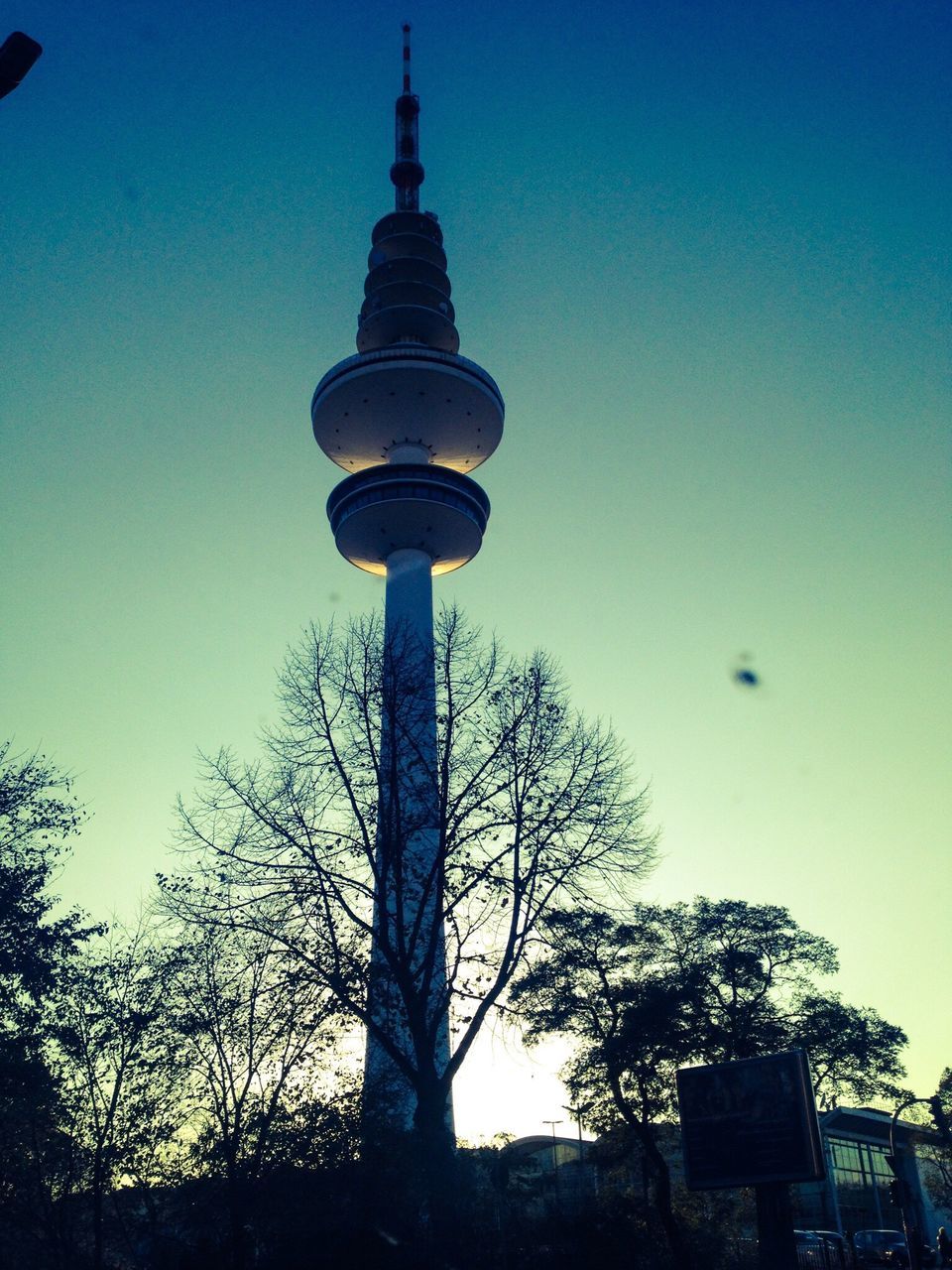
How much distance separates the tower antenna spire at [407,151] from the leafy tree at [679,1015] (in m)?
50.7

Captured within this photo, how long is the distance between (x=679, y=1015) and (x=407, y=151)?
6143 centimetres

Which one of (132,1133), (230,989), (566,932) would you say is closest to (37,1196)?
(132,1133)

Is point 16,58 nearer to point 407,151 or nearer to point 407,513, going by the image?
point 407,513

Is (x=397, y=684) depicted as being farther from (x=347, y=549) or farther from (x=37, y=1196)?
(x=347, y=549)

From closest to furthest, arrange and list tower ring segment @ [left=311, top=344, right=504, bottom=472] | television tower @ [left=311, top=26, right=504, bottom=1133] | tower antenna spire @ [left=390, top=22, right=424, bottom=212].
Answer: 1. television tower @ [left=311, top=26, right=504, bottom=1133]
2. tower ring segment @ [left=311, top=344, right=504, bottom=472]
3. tower antenna spire @ [left=390, top=22, right=424, bottom=212]

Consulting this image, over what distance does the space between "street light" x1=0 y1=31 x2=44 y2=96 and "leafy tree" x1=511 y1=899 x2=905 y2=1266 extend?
24526 millimetres

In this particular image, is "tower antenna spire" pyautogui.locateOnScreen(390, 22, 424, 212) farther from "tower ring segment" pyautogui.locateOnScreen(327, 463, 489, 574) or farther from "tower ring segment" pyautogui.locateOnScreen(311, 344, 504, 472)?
"tower ring segment" pyautogui.locateOnScreen(327, 463, 489, 574)

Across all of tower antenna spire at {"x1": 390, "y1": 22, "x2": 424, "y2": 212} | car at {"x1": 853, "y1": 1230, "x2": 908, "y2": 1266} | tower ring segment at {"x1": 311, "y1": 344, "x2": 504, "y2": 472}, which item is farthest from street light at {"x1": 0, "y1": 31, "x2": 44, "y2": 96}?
tower antenna spire at {"x1": 390, "y1": 22, "x2": 424, "y2": 212}

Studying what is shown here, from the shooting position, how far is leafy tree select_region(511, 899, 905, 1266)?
99.5ft

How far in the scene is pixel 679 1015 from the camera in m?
31.1

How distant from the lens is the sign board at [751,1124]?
61.1ft

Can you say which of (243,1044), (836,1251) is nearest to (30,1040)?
(243,1044)

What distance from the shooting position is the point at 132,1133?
22500 mm

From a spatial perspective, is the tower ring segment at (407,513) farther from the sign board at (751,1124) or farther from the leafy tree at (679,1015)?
the sign board at (751,1124)
